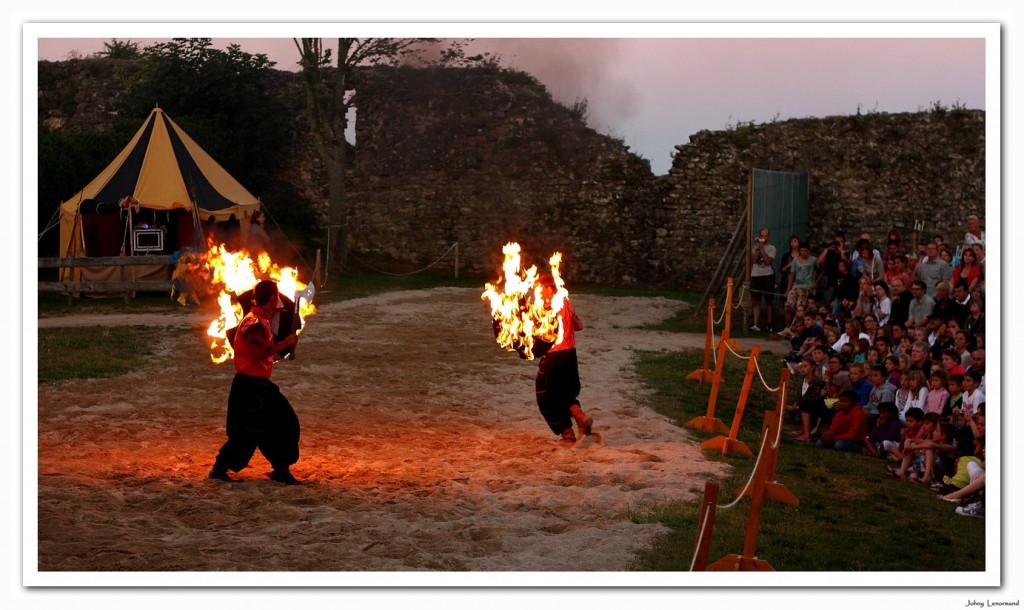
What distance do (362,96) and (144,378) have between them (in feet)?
47.9

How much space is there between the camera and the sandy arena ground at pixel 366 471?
6.87 metres

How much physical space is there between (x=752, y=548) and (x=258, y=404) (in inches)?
147

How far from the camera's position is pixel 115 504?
25.1 feet

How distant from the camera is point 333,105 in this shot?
23250mm

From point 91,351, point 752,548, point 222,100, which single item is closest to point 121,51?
point 222,100

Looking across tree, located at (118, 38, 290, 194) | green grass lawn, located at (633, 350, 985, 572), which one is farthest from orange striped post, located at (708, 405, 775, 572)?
tree, located at (118, 38, 290, 194)

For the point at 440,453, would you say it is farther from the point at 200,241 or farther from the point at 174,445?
the point at 200,241

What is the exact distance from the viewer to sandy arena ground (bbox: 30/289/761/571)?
22.5 ft

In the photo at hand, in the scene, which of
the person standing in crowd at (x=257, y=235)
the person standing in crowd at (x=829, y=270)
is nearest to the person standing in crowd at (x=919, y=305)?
the person standing in crowd at (x=829, y=270)

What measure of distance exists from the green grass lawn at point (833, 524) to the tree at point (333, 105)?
45.6ft

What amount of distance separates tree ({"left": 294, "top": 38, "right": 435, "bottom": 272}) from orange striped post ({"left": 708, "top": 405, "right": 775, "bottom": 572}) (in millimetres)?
17158

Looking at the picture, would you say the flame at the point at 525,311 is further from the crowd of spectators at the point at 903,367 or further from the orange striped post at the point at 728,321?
the crowd of spectators at the point at 903,367

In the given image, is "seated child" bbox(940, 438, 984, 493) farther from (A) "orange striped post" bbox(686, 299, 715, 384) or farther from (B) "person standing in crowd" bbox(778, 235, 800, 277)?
(B) "person standing in crowd" bbox(778, 235, 800, 277)
